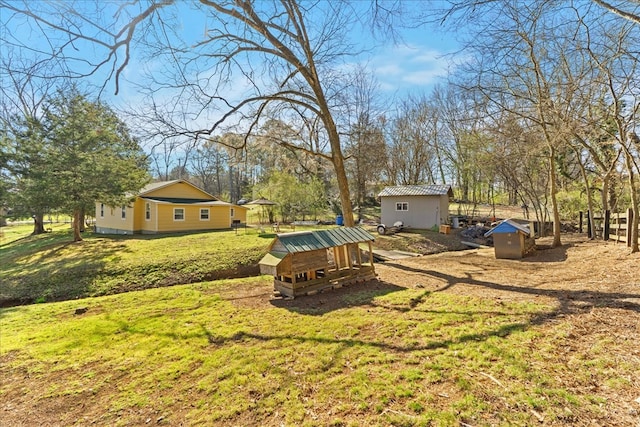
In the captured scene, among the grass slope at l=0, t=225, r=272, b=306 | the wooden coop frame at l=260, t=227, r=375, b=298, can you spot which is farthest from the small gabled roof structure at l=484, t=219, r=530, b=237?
the grass slope at l=0, t=225, r=272, b=306

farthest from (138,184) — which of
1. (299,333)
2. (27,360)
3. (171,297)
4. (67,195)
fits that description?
(299,333)

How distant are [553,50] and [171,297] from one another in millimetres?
13609

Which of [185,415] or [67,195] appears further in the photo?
[67,195]

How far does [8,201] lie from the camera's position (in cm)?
1542

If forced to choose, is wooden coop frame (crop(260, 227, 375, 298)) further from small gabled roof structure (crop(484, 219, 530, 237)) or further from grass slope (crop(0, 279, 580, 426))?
small gabled roof structure (crop(484, 219, 530, 237))

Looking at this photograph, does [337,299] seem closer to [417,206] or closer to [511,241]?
[511,241]

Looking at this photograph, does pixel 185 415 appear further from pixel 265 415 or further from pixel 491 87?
pixel 491 87

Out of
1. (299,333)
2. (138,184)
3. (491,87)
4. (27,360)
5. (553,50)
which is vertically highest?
(553,50)

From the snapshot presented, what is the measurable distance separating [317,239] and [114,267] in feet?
27.5

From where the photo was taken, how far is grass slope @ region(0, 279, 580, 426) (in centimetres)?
289

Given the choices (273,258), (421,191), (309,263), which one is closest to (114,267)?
(273,258)

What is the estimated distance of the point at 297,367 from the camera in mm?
3871

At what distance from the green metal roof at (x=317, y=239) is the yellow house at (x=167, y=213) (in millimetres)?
15577

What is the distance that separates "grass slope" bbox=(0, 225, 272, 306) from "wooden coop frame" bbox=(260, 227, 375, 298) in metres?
4.39
